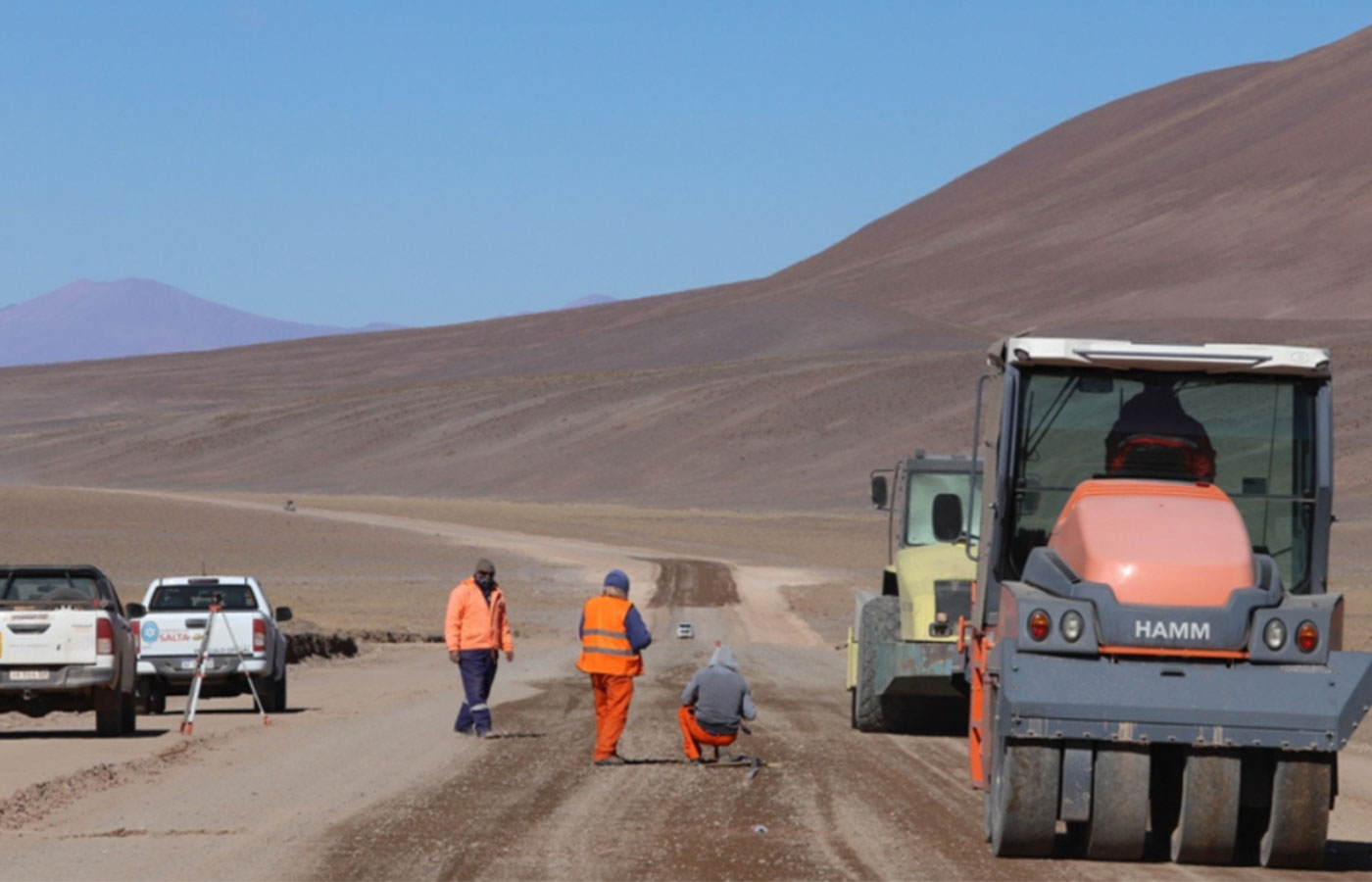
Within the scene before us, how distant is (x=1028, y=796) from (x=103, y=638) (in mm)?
10841

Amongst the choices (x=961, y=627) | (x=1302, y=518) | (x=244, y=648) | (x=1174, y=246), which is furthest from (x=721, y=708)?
(x=1174, y=246)

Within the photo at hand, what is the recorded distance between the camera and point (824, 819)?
14.2 metres

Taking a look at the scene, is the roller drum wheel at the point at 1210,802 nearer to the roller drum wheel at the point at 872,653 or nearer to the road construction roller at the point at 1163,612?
the road construction roller at the point at 1163,612

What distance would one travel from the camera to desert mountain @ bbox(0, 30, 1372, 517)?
119m

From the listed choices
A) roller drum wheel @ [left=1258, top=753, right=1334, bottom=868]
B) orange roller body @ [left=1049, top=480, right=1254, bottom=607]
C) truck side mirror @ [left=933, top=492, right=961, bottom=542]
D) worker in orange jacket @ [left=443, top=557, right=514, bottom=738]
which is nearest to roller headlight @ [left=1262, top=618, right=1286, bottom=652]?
orange roller body @ [left=1049, top=480, right=1254, bottom=607]

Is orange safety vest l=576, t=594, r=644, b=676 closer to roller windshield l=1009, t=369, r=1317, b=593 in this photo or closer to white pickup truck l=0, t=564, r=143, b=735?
roller windshield l=1009, t=369, r=1317, b=593

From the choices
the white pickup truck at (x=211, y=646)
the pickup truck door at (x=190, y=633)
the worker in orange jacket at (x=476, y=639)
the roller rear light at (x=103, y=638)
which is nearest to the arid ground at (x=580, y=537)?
the worker in orange jacket at (x=476, y=639)

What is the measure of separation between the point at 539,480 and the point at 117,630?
100067mm

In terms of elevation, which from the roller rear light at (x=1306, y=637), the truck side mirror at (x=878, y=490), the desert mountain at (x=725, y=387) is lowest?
the roller rear light at (x=1306, y=637)

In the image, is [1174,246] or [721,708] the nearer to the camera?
[721,708]

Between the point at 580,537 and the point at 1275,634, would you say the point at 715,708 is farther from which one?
the point at 580,537

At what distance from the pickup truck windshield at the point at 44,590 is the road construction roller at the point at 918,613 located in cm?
754

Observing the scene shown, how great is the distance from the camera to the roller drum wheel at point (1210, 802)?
1209 centimetres

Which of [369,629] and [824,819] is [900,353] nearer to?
[369,629]
